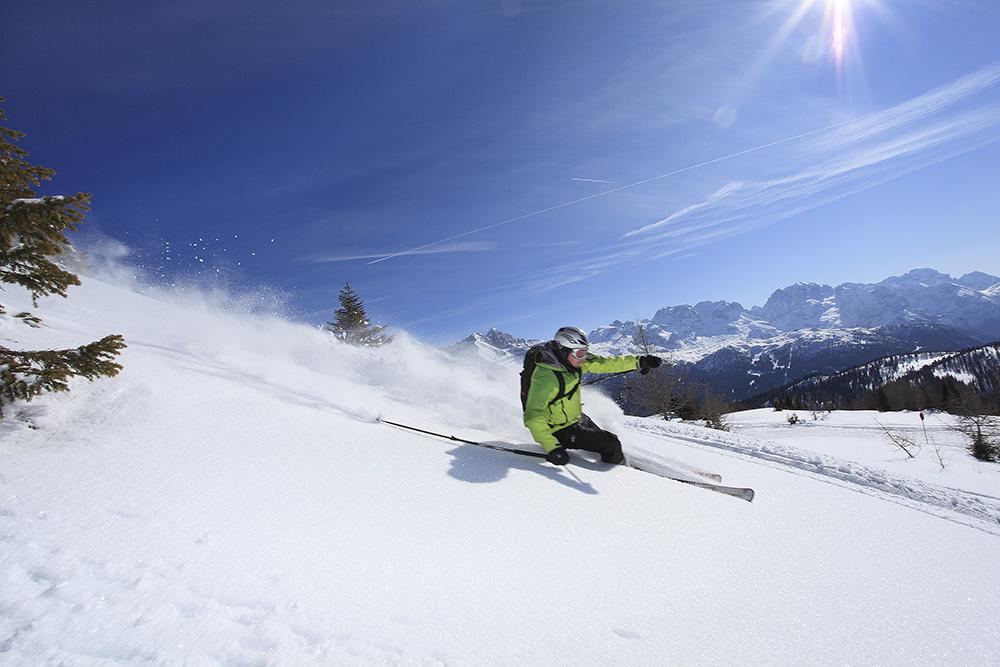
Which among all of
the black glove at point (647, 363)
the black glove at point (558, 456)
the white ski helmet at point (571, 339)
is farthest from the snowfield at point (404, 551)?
the white ski helmet at point (571, 339)

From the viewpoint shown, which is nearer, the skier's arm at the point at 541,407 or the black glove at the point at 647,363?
the skier's arm at the point at 541,407

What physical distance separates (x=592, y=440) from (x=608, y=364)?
52.1 inches

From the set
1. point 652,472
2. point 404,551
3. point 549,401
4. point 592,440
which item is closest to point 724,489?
point 652,472

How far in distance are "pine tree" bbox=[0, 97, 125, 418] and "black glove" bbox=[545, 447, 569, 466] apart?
4.89m

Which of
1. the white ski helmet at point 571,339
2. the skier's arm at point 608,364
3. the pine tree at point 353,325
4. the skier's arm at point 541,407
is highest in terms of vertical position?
the pine tree at point 353,325

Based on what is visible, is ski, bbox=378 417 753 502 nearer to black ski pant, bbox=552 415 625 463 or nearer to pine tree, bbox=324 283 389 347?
black ski pant, bbox=552 415 625 463

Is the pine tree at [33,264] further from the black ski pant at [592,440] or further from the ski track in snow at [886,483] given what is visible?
the ski track in snow at [886,483]

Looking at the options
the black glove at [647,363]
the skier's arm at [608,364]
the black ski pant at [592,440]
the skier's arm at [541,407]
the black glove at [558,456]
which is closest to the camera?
the black glove at [558,456]

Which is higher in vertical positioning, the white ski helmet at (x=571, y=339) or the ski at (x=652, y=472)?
the white ski helmet at (x=571, y=339)

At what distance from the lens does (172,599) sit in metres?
2.11

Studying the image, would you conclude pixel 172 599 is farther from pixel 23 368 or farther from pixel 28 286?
pixel 28 286

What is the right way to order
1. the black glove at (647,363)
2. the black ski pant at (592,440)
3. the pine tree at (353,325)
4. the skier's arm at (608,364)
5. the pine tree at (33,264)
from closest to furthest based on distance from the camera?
the pine tree at (33,264)
the black ski pant at (592,440)
the skier's arm at (608,364)
the black glove at (647,363)
the pine tree at (353,325)

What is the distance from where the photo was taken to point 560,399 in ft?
19.1

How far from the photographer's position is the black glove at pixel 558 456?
5.42 meters
